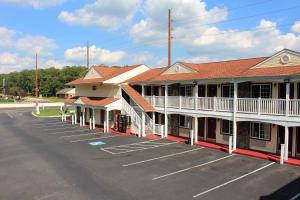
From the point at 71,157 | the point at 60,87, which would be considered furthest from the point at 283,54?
the point at 60,87

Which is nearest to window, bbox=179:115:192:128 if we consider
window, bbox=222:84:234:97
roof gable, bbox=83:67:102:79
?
window, bbox=222:84:234:97

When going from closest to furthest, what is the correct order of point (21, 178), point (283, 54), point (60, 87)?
point (21, 178)
point (283, 54)
point (60, 87)

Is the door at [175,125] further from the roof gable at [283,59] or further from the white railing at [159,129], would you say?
the roof gable at [283,59]

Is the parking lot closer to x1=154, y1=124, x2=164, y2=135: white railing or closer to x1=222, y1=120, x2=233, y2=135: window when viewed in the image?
x1=154, y1=124, x2=164, y2=135: white railing

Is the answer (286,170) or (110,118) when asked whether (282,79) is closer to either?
(286,170)

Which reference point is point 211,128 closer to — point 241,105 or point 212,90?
point 212,90

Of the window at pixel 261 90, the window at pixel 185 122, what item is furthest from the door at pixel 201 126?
the window at pixel 261 90

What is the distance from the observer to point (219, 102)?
1930 cm

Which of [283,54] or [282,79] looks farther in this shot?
[283,54]

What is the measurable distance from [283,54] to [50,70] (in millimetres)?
115727

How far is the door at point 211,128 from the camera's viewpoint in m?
21.8

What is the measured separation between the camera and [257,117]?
55.7ft

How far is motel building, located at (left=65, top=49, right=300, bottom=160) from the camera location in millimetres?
16391

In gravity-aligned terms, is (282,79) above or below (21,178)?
above
